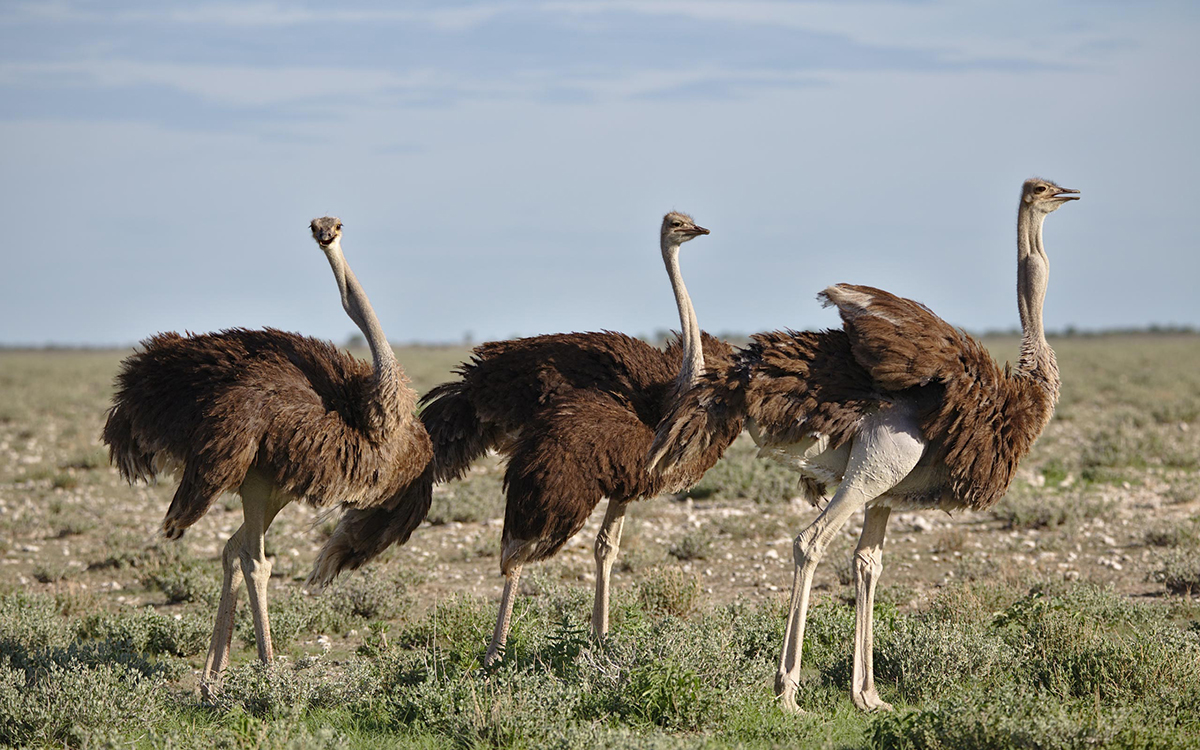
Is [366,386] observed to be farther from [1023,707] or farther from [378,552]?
[1023,707]

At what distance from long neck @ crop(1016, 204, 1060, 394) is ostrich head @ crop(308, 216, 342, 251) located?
3.53 metres

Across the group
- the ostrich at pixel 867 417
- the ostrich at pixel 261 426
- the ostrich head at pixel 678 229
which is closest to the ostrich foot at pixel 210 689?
the ostrich at pixel 261 426

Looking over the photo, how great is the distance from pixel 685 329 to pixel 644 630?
63.1 inches

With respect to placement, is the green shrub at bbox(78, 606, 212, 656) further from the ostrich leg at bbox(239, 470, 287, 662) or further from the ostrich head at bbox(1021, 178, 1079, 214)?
the ostrich head at bbox(1021, 178, 1079, 214)

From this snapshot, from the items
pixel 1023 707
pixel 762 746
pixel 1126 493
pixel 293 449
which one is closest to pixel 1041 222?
pixel 1023 707

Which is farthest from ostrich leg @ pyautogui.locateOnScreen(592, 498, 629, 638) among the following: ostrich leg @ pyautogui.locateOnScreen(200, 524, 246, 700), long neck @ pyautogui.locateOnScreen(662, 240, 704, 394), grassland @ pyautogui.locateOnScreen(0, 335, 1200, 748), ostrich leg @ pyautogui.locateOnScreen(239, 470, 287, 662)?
ostrich leg @ pyautogui.locateOnScreen(200, 524, 246, 700)

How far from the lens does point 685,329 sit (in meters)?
6.48

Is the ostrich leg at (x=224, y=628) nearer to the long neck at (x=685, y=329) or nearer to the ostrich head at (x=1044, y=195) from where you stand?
the long neck at (x=685, y=329)

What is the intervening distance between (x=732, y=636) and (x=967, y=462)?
1.66 meters

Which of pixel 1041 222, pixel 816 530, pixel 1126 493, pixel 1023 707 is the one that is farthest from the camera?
pixel 1126 493

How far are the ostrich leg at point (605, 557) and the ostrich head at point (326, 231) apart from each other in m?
2.13

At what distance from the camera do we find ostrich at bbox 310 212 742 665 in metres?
6.13

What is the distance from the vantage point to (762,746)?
209 inches

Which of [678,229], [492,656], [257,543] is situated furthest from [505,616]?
[678,229]
